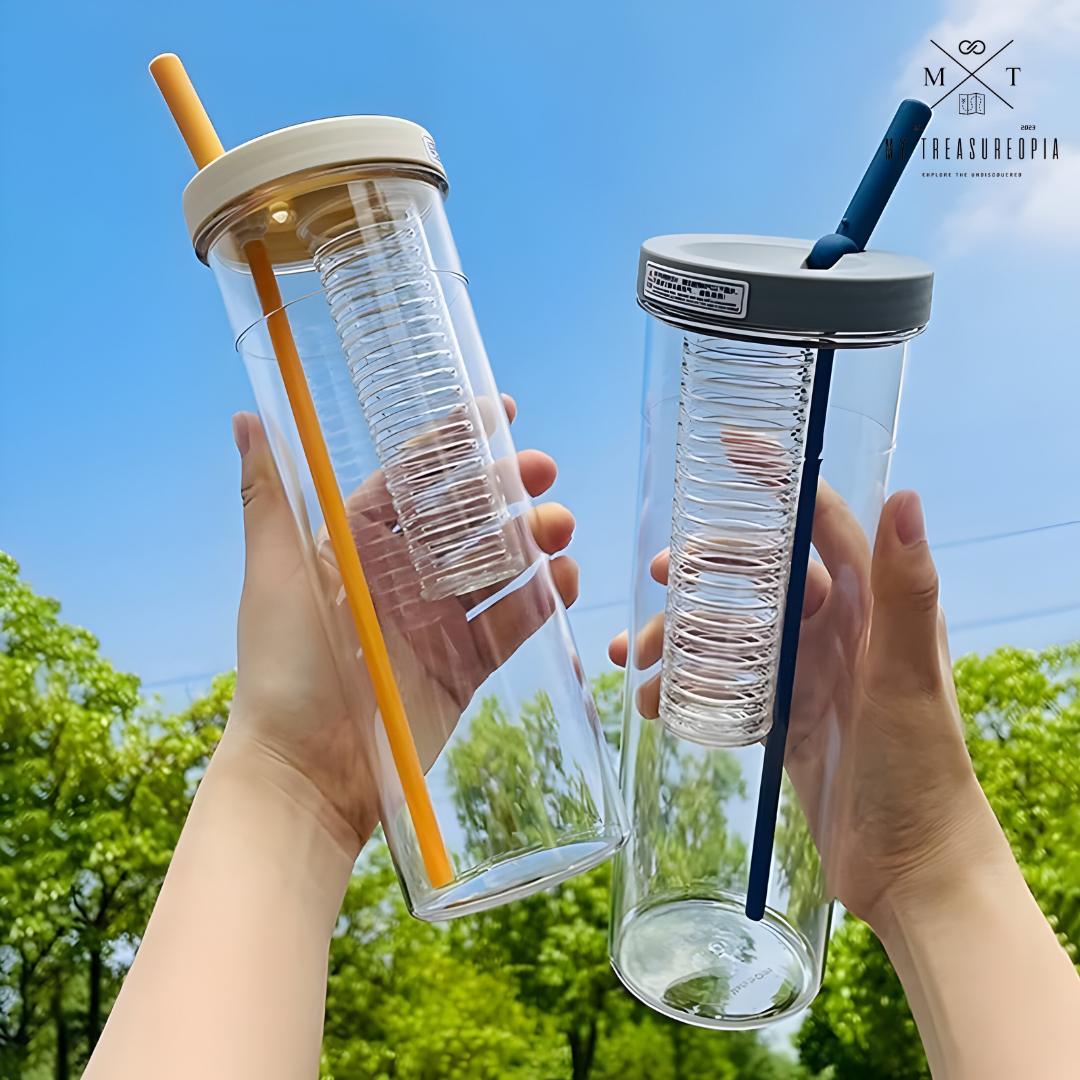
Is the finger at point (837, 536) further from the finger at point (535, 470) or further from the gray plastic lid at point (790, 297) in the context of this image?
the finger at point (535, 470)

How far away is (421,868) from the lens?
2.73ft

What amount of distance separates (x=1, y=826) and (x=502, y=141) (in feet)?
5.06

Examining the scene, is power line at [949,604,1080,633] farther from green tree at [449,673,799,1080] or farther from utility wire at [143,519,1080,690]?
green tree at [449,673,799,1080]

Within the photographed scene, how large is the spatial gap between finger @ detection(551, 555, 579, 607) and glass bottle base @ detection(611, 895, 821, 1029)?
30 cm

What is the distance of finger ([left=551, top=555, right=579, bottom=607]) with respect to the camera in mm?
973

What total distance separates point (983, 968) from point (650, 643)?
0.42m

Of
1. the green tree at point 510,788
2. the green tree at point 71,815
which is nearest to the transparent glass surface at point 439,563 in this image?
the green tree at point 510,788

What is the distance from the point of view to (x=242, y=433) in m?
0.91

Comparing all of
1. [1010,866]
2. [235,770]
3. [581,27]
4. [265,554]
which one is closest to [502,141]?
[581,27]

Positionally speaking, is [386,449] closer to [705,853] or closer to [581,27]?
[705,853]

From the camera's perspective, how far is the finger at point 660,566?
2.66 ft

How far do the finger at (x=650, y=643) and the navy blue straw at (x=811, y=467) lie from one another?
0.10 m

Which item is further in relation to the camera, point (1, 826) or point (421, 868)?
point (1, 826)

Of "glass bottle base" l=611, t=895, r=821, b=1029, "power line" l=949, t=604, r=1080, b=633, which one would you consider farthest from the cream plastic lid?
"power line" l=949, t=604, r=1080, b=633
